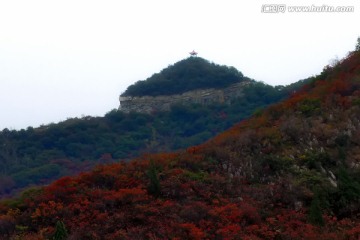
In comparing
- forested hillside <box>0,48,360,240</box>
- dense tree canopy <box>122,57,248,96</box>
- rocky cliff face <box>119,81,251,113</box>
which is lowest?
forested hillside <box>0,48,360,240</box>

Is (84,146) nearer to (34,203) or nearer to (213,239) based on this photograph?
(34,203)

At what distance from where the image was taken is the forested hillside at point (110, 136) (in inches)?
1711

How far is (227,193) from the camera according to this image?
14711 millimetres

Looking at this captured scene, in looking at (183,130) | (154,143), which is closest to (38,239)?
(154,143)

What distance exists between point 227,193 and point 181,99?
1831 inches

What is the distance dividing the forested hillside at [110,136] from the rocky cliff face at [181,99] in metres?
1.96

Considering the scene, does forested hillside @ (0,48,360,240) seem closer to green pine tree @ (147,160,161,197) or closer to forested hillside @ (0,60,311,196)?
green pine tree @ (147,160,161,197)

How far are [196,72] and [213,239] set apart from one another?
54294 mm

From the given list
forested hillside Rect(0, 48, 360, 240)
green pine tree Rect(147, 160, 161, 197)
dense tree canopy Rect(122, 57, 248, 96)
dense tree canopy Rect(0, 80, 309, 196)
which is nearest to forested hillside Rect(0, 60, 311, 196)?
dense tree canopy Rect(0, 80, 309, 196)

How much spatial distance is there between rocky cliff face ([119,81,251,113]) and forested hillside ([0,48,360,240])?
40424mm

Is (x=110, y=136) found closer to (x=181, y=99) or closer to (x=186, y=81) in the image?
(x=181, y=99)

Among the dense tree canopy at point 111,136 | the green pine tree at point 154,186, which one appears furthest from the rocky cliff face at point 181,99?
the green pine tree at point 154,186

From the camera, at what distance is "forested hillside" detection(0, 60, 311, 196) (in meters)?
43.5

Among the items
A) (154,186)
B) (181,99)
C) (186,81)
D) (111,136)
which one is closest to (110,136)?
(111,136)
